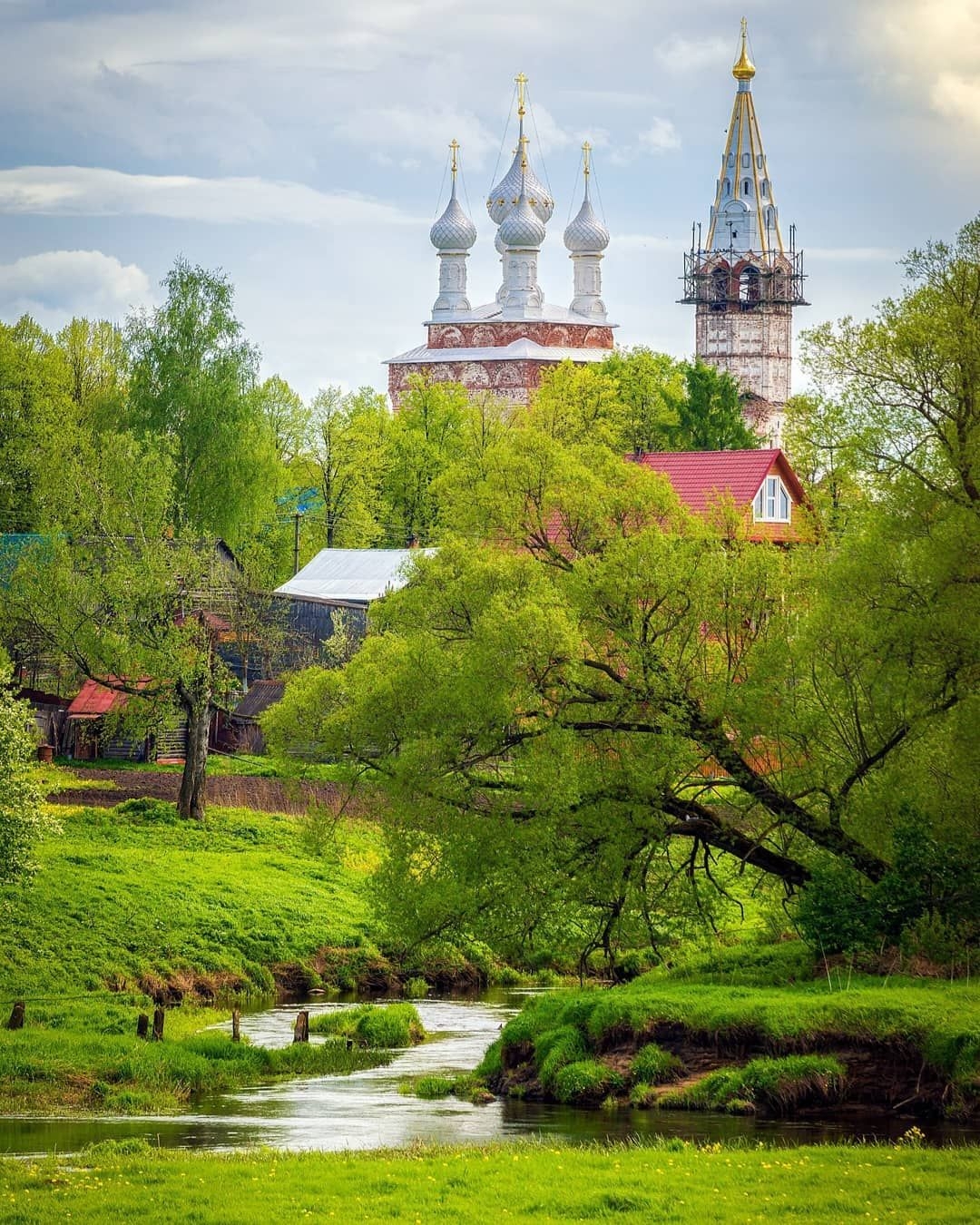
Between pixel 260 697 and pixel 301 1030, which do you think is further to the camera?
pixel 260 697

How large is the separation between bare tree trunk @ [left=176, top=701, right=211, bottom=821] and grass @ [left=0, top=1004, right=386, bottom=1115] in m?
14.0

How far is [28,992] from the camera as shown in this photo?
31219mm

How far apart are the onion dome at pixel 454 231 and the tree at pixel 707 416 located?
1902 inches

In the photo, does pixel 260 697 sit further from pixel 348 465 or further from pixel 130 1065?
pixel 130 1065

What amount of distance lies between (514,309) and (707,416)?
43278 mm

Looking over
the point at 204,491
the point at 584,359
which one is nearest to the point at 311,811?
the point at 204,491

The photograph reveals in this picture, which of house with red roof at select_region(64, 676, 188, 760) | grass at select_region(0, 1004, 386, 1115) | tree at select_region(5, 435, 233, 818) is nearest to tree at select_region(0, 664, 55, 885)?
grass at select_region(0, 1004, 386, 1115)

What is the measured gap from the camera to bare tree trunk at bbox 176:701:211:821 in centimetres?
4378

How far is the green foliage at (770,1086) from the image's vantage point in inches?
941

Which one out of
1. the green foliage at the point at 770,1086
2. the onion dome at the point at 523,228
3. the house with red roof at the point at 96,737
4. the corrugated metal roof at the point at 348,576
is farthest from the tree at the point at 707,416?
the green foliage at the point at 770,1086

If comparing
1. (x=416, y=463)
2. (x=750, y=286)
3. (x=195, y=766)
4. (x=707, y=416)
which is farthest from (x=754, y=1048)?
(x=750, y=286)

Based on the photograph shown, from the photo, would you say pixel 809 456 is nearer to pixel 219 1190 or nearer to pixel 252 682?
pixel 219 1190

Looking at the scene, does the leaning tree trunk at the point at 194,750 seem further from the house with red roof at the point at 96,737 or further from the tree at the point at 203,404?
the tree at the point at 203,404

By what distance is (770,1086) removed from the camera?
24062 millimetres
